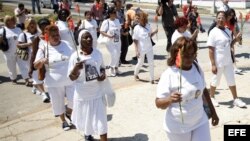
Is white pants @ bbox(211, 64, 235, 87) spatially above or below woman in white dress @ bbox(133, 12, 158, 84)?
below

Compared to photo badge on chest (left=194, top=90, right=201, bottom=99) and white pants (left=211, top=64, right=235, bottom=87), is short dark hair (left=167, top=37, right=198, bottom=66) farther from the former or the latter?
white pants (left=211, top=64, right=235, bottom=87)

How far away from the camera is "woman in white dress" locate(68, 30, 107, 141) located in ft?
19.8

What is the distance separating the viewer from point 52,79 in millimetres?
7148

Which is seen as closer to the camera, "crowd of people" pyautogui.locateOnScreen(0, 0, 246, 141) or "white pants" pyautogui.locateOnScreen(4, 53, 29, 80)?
"crowd of people" pyautogui.locateOnScreen(0, 0, 246, 141)

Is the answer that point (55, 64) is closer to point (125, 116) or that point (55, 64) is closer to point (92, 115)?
point (92, 115)

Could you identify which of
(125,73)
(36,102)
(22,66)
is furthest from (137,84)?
(22,66)

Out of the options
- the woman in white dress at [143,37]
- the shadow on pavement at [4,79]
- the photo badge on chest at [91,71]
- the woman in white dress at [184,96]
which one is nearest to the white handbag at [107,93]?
the photo badge on chest at [91,71]

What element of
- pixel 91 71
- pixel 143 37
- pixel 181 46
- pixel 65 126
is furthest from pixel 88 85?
pixel 143 37

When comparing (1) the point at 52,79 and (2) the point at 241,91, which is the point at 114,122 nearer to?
(1) the point at 52,79

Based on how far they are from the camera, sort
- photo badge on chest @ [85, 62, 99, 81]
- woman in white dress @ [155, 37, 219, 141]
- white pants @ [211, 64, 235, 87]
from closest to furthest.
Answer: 1. woman in white dress @ [155, 37, 219, 141]
2. photo badge on chest @ [85, 62, 99, 81]
3. white pants @ [211, 64, 235, 87]

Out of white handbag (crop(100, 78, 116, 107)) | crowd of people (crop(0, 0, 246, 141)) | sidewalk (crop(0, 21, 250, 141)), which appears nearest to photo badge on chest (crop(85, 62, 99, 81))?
crowd of people (crop(0, 0, 246, 141))

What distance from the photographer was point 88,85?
6.07 m

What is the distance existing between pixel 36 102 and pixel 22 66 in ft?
6.81

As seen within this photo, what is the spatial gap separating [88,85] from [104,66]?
0.45 m
